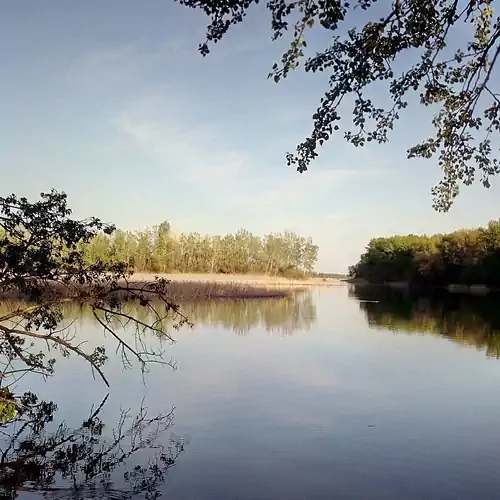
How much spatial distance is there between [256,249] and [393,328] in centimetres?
4832

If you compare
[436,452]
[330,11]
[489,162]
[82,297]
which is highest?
[330,11]

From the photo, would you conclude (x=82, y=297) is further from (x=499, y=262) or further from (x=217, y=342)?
(x=499, y=262)

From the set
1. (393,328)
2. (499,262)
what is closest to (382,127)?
(393,328)

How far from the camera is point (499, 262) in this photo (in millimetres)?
45062

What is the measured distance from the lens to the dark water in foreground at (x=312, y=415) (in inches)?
195

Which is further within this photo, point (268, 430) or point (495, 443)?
point (268, 430)

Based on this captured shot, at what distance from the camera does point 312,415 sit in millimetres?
7117

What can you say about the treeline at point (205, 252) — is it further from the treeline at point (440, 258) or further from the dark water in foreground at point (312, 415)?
the dark water in foreground at point (312, 415)

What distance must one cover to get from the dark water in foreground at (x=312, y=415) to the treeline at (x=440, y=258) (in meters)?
35.2

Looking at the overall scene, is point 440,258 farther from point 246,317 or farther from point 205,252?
point 246,317

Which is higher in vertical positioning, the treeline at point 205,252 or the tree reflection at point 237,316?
the treeline at point 205,252

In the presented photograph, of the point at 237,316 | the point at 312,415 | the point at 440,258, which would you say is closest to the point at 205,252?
the point at 440,258

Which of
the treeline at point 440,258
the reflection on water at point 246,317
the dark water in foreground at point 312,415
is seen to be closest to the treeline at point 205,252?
the treeline at point 440,258

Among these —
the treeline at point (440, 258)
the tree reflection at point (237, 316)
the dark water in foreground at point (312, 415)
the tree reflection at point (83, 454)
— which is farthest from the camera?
the treeline at point (440, 258)
